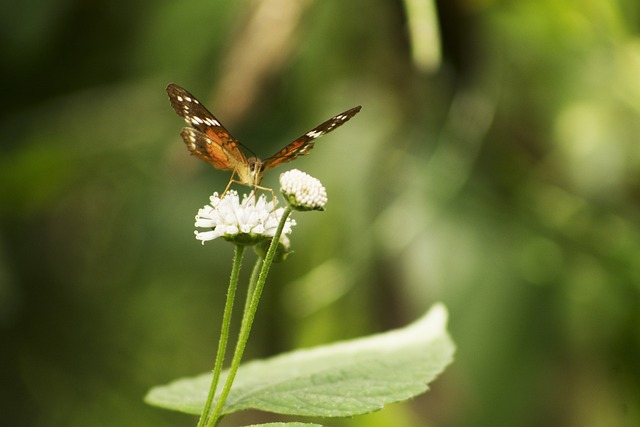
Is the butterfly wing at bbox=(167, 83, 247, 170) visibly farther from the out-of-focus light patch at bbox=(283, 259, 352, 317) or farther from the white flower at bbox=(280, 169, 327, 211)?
the out-of-focus light patch at bbox=(283, 259, 352, 317)

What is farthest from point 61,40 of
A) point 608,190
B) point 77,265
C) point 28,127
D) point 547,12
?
point 608,190

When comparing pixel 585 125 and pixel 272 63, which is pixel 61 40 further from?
pixel 585 125

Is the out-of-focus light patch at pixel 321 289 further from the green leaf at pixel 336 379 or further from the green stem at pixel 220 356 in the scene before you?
the green stem at pixel 220 356

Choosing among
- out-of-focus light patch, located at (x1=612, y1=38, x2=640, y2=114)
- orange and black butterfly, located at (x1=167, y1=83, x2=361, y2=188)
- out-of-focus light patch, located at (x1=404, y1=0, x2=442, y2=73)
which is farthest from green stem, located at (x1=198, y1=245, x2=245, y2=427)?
out-of-focus light patch, located at (x1=612, y1=38, x2=640, y2=114)

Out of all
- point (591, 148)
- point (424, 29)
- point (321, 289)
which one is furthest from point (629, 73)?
point (321, 289)

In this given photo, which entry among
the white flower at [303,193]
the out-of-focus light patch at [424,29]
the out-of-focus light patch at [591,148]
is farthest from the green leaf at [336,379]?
the out-of-focus light patch at [591,148]

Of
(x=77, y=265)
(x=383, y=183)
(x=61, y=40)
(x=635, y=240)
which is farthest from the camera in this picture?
(x=77, y=265)

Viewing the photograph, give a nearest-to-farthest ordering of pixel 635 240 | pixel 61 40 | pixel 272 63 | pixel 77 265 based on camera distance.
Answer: pixel 272 63 < pixel 635 240 < pixel 61 40 < pixel 77 265
